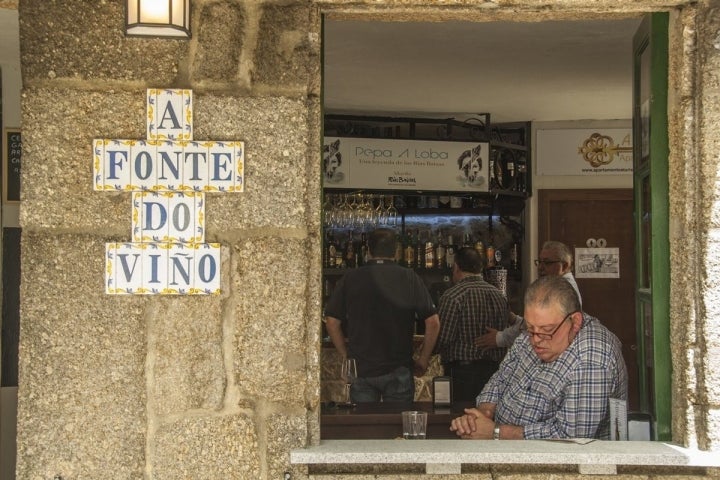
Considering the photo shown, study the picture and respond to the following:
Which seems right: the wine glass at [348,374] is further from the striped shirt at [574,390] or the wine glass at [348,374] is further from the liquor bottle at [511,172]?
the liquor bottle at [511,172]

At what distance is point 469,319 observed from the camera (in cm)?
638

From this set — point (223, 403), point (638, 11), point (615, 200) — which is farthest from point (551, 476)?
point (615, 200)

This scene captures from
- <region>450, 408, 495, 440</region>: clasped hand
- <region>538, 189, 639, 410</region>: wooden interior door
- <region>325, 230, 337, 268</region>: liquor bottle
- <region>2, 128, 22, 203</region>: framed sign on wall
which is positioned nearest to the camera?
<region>450, 408, 495, 440</region>: clasped hand

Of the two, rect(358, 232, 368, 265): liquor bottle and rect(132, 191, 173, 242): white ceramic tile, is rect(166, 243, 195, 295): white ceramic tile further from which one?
rect(358, 232, 368, 265): liquor bottle

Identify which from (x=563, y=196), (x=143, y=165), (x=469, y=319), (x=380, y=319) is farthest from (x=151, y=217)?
(x=563, y=196)

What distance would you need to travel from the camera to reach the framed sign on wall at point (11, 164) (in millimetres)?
5887

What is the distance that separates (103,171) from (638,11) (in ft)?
6.70

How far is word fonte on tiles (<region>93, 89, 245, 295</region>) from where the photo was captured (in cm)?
333

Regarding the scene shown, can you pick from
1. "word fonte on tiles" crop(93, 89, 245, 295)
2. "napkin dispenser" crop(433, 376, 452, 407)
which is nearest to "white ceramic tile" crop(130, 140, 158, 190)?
"word fonte on tiles" crop(93, 89, 245, 295)

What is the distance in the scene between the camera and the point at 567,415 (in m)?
3.71

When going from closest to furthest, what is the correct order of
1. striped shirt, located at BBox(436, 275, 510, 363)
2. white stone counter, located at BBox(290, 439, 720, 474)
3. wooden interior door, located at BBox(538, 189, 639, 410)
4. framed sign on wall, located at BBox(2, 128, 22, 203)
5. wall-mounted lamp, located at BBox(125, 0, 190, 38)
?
wall-mounted lamp, located at BBox(125, 0, 190, 38)
white stone counter, located at BBox(290, 439, 720, 474)
framed sign on wall, located at BBox(2, 128, 22, 203)
striped shirt, located at BBox(436, 275, 510, 363)
wooden interior door, located at BBox(538, 189, 639, 410)

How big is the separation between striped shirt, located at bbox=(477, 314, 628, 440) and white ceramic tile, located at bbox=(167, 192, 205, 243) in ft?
5.06

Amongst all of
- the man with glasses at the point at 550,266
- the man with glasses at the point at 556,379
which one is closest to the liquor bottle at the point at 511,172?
the man with glasses at the point at 550,266

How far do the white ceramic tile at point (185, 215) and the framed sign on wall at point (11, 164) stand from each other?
294 centimetres
